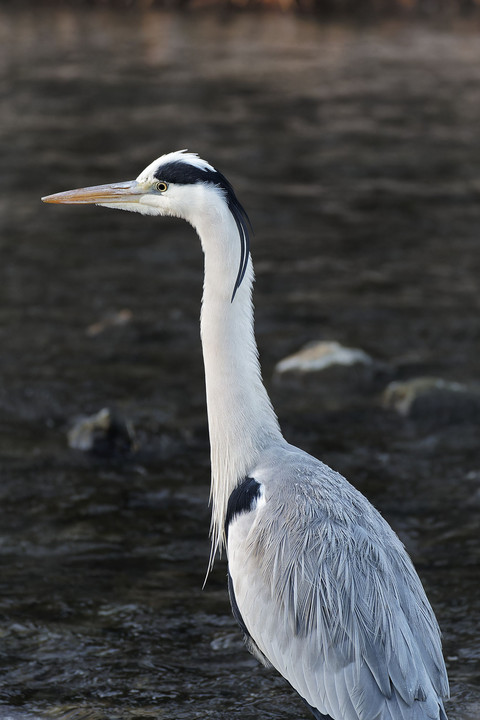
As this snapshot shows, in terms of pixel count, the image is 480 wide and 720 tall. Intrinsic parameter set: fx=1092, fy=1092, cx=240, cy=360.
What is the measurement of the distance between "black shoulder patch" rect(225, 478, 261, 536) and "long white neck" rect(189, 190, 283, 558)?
0.06 metres

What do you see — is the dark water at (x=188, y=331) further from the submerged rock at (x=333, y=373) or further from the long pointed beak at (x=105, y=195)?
the long pointed beak at (x=105, y=195)

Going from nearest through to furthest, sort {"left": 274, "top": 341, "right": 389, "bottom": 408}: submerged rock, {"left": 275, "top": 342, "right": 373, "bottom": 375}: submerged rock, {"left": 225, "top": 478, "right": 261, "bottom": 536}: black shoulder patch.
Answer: {"left": 225, "top": 478, "right": 261, "bottom": 536}: black shoulder patch, {"left": 274, "top": 341, "right": 389, "bottom": 408}: submerged rock, {"left": 275, "top": 342, "right": 373, "bottom": 375}: submerged rock

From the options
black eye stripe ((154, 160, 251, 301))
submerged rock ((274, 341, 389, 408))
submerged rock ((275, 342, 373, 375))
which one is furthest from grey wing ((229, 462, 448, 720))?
submerged rock ((275, 342, 373, 375))

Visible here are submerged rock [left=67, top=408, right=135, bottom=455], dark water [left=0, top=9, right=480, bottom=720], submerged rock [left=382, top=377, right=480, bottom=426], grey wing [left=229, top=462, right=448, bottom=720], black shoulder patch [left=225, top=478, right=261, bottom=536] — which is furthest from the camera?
submerged rock [left=382, top=377, right=480, bottom=426]

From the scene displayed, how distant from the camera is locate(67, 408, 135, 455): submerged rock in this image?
711 centimetres

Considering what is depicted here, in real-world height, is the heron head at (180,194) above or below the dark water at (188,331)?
above

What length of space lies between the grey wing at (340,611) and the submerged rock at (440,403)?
3.41 m

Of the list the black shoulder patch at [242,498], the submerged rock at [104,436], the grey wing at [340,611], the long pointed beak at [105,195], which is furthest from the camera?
the submerged rock at [104,436]

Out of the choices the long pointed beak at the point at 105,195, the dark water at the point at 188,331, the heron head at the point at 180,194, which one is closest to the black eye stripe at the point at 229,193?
the heron head at the point at 180,194

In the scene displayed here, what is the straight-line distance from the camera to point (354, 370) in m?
8.27

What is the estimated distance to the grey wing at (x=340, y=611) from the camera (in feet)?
12.7

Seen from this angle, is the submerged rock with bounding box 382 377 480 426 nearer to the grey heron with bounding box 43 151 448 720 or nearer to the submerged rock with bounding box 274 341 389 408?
the submerged rock with bounding box 274 341 389 408

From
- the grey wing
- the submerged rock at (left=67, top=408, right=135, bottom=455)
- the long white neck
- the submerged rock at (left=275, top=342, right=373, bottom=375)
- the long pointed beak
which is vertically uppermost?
the long pointed beak

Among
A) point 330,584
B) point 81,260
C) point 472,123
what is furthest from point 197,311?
point 472,123
